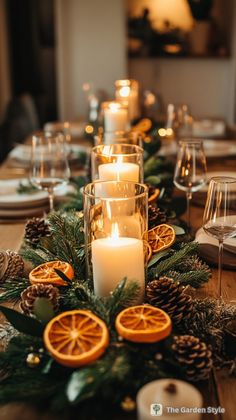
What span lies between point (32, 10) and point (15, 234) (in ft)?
14.9

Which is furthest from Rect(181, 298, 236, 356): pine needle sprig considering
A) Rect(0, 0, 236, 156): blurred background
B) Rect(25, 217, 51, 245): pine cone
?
Rect(0, 0, 236, 156): blurred background

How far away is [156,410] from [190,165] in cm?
76

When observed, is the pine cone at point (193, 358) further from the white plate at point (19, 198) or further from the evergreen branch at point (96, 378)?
the white plate at point (19, 198)

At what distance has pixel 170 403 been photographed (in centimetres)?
57

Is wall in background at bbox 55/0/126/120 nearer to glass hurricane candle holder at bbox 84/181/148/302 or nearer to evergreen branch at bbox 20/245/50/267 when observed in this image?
evergreen branch at bbox 20/245/50/267

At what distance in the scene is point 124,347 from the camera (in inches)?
25.6

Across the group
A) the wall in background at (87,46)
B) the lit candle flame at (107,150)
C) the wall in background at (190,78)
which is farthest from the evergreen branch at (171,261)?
the wall in background at (190,78)

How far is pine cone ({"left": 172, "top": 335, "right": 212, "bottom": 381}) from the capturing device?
0.66m

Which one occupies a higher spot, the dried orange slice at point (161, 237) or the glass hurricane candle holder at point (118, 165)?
the glass hurricane candle holder at point (118, 165)

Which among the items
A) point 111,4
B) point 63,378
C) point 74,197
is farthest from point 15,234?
point 111,4

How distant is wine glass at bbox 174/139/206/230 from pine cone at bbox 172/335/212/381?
0.62 meters

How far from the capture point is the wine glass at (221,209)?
845 mm

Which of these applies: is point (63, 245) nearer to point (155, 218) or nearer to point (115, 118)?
point (155, 218)

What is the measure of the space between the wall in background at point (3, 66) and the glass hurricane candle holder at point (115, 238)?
4.08m
